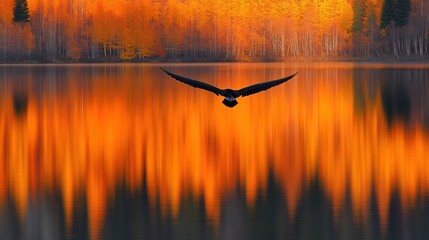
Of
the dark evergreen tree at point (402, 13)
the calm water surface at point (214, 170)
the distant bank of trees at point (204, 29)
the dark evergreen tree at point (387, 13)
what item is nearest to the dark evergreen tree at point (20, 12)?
the distant bank of trees at point (204, 29)

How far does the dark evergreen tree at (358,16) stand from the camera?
135m

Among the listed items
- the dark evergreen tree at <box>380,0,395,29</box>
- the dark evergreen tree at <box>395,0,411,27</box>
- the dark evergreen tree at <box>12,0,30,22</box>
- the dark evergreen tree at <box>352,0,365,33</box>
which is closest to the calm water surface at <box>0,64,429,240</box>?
the dark evergreen tree at <box>395,0,411,27</box>

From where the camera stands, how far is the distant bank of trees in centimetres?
12331

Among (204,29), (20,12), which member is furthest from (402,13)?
(20,12)

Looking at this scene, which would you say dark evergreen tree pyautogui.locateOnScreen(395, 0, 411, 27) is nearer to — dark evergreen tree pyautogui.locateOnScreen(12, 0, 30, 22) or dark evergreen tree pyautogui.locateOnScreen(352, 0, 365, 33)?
dark evergreen tree pyautogui.locateOnScreen(352, 0, 365, 33)

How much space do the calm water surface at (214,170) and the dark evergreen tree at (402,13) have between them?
73.1 meters

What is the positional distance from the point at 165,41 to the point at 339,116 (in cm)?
9572

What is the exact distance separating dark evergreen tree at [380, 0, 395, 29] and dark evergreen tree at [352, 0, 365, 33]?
Answer: 10608mm

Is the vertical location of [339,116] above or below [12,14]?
below

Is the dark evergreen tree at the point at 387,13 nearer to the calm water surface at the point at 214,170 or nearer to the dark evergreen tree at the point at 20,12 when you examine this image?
the dark evergreen tree at the point at 20,12

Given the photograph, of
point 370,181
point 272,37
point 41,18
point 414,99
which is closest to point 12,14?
point 41,18

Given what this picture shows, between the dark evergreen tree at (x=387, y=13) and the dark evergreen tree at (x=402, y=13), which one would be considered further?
the dark evergreen tree at (x=387, y=13)

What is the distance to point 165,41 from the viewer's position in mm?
135000

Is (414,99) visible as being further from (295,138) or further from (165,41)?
(165,41)
